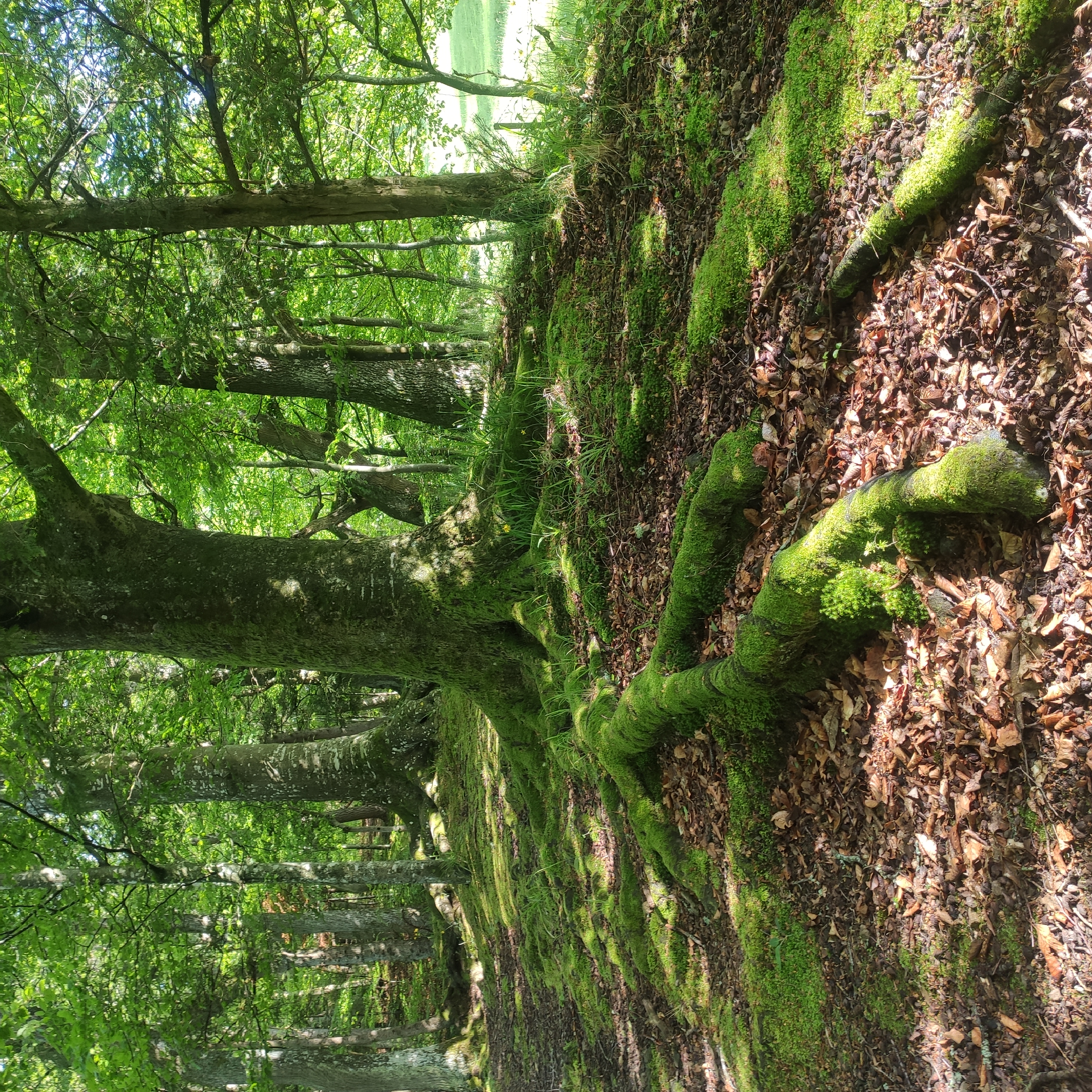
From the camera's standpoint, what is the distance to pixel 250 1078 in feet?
23.7

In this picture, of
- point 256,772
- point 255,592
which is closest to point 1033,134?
point 255,592

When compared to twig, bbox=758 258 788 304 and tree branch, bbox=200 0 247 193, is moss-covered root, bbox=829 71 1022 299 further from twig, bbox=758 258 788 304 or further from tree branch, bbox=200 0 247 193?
tree branch, bbox=200 0 247 193

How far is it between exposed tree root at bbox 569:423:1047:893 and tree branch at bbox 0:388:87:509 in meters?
3.27

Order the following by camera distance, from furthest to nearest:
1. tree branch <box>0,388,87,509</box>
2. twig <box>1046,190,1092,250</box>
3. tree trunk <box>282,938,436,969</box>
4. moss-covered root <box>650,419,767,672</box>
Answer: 1. tree trunk <box>282,938,436,969</box>
2. tree branch <box>0,388,87,509</box>
3. moss-covered root <box>650,419,767,672</box>
4. twig <box>1046,190,1092,250</box>

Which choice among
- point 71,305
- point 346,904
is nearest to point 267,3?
point 71,305

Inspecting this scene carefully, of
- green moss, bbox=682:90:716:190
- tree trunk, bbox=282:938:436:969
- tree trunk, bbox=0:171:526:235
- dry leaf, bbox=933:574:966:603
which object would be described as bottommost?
tree trunk, bbox=282:938:436:969

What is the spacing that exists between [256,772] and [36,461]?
14.4 feet

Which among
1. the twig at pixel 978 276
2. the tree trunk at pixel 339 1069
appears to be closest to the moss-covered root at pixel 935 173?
the twig at pixel 978 276

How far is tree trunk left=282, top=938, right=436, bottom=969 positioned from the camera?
9.14 metres

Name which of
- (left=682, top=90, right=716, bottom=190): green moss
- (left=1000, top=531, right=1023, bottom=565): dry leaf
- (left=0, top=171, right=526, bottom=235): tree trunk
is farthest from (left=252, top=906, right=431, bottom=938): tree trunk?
(left=1000, top=531, right=1023, bottom=565): dry leaf

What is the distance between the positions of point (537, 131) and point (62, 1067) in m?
7.86

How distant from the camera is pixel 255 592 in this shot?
4.64m

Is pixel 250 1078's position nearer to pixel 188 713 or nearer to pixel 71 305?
pixel 188 713

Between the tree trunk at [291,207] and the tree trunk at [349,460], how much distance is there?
11.9 feet
